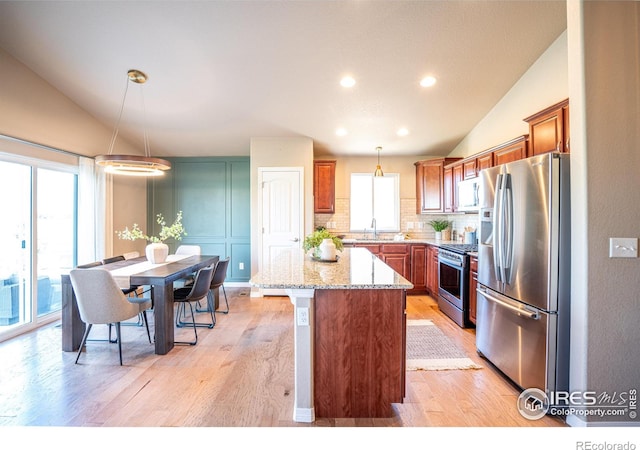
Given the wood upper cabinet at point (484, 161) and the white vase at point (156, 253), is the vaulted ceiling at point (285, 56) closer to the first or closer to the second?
the wood upper cabinet at point (484, 161)

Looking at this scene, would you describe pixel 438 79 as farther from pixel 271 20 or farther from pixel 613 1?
pixel 271 20

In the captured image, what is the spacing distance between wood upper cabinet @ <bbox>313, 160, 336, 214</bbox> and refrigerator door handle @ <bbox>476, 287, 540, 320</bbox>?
3.04 metres

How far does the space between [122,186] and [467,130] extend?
18.5 feet

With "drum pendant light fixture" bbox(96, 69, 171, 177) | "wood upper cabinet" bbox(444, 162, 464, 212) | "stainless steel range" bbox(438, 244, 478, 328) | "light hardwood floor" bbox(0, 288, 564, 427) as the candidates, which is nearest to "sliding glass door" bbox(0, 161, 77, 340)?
"light hardwood floor" bbox(0, 288, 564, 427)

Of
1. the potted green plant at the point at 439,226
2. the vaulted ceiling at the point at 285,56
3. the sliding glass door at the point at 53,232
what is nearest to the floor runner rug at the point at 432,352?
the potted green plant at the point at 439,226

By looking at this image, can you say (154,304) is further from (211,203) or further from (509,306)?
(211,203)

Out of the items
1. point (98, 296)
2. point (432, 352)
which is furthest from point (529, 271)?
point (98, 296)

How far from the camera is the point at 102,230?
14.5 ft

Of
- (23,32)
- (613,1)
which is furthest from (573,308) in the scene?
(23,32)

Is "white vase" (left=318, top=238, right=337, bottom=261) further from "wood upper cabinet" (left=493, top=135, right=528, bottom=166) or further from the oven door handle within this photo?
"wood upper cabinet" (left=493, top=135, right=528, bottom=166)

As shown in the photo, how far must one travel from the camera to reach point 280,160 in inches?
197

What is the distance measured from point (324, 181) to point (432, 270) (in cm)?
230
